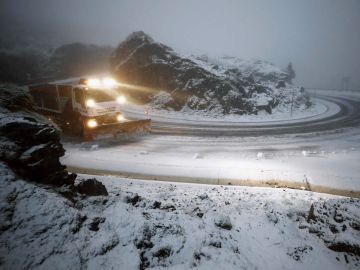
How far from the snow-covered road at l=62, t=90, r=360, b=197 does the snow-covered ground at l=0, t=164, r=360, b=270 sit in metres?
2.34

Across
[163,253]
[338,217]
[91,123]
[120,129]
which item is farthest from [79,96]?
[338,217]

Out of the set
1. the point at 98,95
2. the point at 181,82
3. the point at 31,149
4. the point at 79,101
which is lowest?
the point at 31,149

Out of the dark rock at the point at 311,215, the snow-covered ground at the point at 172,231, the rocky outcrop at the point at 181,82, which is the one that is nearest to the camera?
the snow-covered ground at the point at 172,231

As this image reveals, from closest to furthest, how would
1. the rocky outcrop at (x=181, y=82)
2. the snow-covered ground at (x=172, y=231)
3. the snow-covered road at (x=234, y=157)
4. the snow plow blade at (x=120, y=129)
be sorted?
1. the snow-covered ground at (x=172, y=231)
2. the snow-covered road at (x=234, y=157)
3. the snow plow blade at (x=120, y=129)
4. the rocky outcrop at (x=181, y=82)

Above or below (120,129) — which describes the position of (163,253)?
below

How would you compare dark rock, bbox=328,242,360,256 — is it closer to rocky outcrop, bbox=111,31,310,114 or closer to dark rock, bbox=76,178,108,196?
dark rock, bbox=76,178,108,196

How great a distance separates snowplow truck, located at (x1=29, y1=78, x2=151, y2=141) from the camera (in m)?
14.5

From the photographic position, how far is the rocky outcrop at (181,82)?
1126 inches

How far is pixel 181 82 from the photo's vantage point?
29469 millimetres

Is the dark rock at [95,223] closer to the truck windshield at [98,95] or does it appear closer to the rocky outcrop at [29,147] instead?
the rocky outcrop at [29,147]

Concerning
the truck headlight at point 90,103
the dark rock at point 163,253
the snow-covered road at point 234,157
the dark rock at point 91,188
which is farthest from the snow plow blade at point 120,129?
the dark rock at point 163,253

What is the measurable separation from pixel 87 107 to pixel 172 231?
400 inches

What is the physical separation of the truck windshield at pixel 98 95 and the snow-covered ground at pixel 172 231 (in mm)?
7834

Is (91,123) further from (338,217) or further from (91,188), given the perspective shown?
(338,217)
